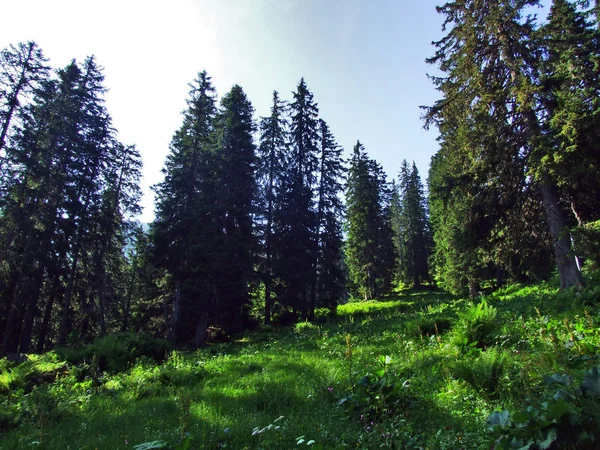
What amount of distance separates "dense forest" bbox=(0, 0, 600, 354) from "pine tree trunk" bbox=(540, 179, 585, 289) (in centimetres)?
5

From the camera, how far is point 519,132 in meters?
12.6

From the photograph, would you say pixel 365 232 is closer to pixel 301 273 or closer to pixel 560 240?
pixel 301 273

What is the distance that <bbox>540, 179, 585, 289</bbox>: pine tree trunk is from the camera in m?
10.6

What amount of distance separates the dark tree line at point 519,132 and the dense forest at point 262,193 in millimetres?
62

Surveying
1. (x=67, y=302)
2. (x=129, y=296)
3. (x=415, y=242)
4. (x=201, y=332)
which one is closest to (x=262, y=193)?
(x=201, y=332)

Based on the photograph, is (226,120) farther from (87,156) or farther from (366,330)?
(366,330)

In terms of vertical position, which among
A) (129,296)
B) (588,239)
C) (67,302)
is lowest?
(67,302)

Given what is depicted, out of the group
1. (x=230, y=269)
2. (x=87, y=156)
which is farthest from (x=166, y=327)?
(x=87, y=156)

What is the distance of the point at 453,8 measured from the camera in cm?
1406

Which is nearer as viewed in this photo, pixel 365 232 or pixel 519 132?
pixel 519 132

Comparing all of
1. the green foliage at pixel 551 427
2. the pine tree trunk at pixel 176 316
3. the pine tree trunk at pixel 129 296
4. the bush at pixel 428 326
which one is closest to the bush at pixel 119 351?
the pine tree trunk at pixel 176 316

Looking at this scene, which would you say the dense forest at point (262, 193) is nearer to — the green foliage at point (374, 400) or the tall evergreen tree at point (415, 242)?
the green foliage at point (374, 400)

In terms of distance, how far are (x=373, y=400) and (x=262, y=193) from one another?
961 inches

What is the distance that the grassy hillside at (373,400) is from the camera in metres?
3.16
